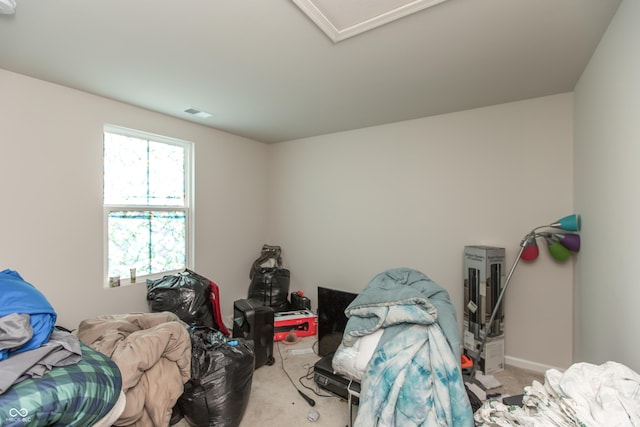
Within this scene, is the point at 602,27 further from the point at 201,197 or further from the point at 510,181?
the point at 201,197

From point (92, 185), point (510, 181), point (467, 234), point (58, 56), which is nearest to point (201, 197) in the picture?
point (92, 185)

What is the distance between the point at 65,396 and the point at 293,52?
80.6 inches

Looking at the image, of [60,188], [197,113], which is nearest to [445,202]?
[197,113]

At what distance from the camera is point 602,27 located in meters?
1.59

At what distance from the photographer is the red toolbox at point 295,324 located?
10.8ft

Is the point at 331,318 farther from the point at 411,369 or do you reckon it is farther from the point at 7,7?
the point at 7,7

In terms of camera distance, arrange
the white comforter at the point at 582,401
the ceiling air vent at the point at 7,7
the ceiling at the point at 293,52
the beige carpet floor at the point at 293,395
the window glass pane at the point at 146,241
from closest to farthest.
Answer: the white comforter at the point at 582,401 → the ceiling air vent at the point at 7,7 → the ceiling at the point at 293,52 → the beige carpet floor at the point at 293,395 → the window glass pane at the point at 146,241

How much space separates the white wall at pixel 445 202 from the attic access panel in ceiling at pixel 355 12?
5.74ft

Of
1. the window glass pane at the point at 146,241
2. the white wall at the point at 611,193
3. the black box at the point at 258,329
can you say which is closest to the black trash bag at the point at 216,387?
the black box at the point at 258,329

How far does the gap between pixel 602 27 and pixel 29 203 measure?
12.8 ft

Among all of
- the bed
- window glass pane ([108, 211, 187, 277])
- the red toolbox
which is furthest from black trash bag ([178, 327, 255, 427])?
window glass pane ([108, 211, 187, 277])

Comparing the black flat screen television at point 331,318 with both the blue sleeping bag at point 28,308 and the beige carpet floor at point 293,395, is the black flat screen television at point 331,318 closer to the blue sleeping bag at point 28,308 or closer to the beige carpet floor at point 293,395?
the beige carpet floor at point 293,395

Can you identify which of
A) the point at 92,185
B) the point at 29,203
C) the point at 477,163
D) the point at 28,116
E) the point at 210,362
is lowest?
the point at 210,362

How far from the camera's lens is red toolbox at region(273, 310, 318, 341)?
10.8 ft
